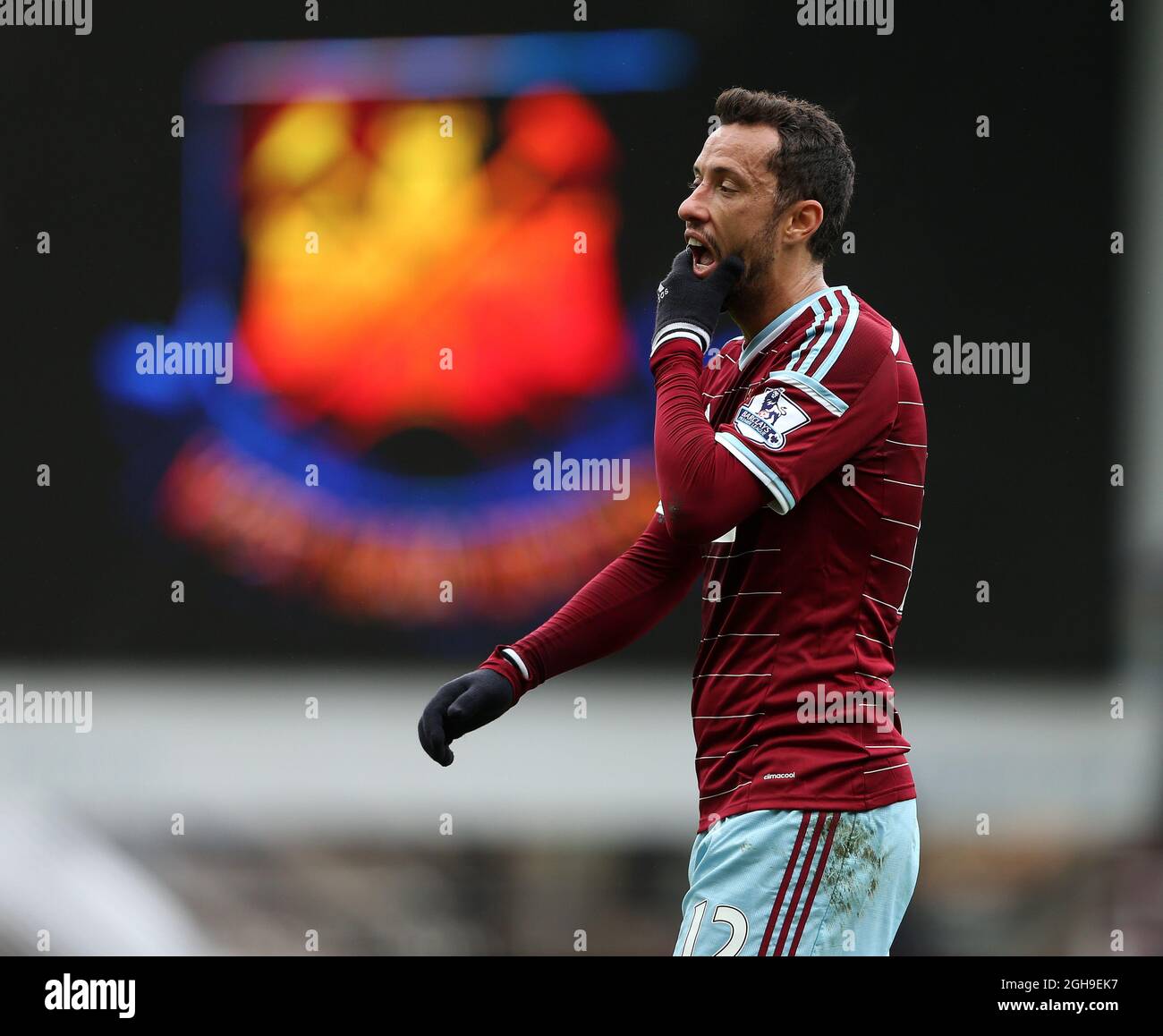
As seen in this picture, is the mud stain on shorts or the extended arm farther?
the extended arm

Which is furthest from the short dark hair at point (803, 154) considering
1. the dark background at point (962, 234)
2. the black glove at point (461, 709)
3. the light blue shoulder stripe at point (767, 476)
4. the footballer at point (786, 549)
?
the dark background at point (962, 234)

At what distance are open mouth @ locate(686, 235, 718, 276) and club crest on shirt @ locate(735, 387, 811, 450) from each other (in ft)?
0.83

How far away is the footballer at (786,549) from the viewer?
229 cm

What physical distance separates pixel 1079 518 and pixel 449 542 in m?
2.12

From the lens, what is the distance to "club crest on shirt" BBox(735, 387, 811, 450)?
7.54 ft

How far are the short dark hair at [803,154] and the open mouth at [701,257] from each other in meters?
0.13

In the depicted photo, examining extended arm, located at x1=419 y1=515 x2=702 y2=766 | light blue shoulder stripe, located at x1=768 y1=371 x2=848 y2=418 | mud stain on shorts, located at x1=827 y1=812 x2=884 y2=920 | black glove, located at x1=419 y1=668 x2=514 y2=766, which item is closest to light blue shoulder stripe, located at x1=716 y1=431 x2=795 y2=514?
light blue shoulder stripe, located at x1=768 y1=371 x2=848 y2=418

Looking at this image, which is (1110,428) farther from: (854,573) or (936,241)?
(854,573)

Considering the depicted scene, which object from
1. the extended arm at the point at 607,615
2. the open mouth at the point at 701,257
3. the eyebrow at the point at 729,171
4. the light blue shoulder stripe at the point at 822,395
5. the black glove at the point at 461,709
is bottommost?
the black glove at the point at 461,709

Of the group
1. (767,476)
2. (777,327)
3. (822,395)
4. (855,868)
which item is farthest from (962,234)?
(855,868)

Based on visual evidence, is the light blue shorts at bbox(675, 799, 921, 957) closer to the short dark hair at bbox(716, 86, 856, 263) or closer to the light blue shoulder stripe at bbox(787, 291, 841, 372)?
the light blue shoulder stripe at bbox(787, 291, 841, 372)

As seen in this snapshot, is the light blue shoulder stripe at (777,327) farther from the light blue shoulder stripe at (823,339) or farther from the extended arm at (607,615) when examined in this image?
the extended arm at (607,615)

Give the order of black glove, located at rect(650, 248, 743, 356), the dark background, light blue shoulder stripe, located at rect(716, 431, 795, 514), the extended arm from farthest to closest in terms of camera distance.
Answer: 1. the dark background
2. the extended arm
3. black glove, located at rect(650, 248, 743, 356)
4. light blue shoulder stripe, located at rect(716, 431, 795, 514)

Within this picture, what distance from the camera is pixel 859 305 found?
2.45 metres
